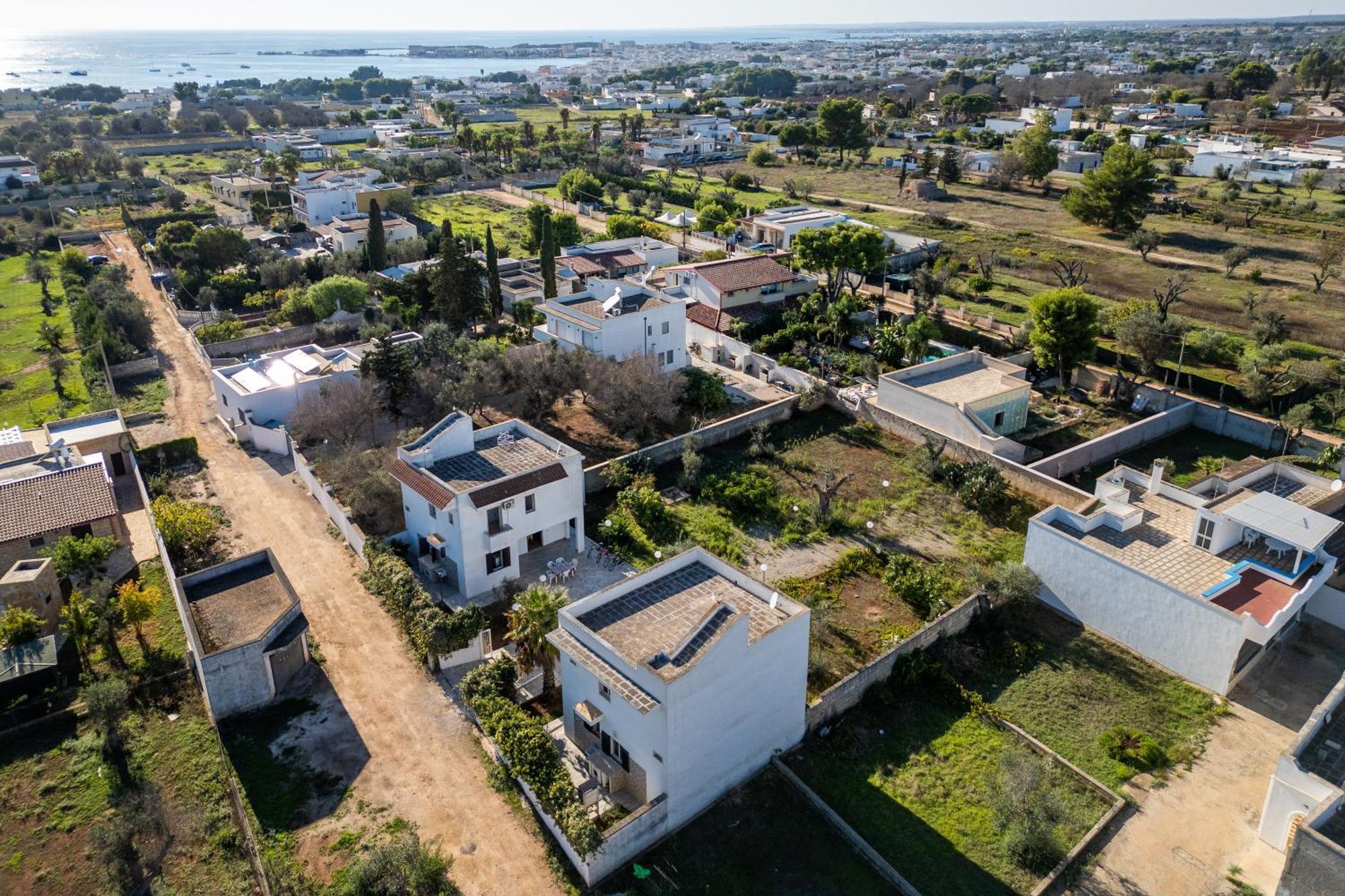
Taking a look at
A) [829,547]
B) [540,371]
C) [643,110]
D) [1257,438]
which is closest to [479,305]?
[540,371]

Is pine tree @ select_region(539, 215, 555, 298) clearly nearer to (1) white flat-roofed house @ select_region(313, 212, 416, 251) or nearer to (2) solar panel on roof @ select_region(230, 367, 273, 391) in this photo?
(1) white flat-roofed house @ select_region(313, 212, 416, 251)

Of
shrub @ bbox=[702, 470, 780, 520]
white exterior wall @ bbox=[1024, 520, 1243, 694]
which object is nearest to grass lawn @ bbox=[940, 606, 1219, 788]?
white exterior wall @ bbox=[1024, 520, 1243, 694]

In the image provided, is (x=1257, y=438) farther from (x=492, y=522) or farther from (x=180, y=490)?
(x=180, y=490)

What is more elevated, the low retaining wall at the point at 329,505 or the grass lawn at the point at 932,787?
the low retaining wall at the point at 329,505

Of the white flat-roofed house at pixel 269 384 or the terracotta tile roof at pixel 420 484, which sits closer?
the terracotta tile roof at pixel 420 484

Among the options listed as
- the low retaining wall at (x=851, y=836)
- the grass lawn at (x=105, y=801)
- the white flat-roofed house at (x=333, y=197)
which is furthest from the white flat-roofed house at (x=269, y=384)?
the white flat-roofed house at (x=333, y=197)

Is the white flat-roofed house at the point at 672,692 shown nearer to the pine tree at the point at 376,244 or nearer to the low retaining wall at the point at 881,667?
the low retaining wall at the point at 881,667
